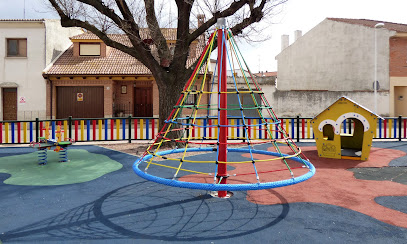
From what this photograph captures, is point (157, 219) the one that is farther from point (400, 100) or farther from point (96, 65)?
point (400, 100)

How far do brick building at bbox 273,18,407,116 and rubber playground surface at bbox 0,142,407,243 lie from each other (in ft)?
60.4

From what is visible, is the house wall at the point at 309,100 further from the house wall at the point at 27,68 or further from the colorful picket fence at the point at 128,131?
the house wall at the point at 27,68

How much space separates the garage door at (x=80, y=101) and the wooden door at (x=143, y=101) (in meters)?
2.74

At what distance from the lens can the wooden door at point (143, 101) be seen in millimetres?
25266

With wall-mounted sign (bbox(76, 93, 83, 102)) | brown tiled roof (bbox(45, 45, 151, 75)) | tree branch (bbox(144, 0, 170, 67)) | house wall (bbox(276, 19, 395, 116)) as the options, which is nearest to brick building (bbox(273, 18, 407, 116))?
house wall (bbox(276, 19, 395, 116))

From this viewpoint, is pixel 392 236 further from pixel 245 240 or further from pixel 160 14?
pixel 160 14

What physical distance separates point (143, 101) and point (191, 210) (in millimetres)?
21186

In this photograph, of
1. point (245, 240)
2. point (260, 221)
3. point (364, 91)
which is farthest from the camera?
point (364, 91)

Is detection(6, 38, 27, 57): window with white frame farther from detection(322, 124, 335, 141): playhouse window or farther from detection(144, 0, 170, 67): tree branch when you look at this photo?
detection(322, 124, 335, 141): playhouse window

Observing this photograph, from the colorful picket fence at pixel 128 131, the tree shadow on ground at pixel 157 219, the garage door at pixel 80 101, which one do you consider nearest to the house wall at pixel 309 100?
the colorful picket fence at pixel 128 131

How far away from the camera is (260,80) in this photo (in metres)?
25.6

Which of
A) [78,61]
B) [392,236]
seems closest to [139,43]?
[392,236]

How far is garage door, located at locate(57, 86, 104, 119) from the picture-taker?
23922mm

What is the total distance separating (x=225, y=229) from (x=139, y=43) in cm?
779
